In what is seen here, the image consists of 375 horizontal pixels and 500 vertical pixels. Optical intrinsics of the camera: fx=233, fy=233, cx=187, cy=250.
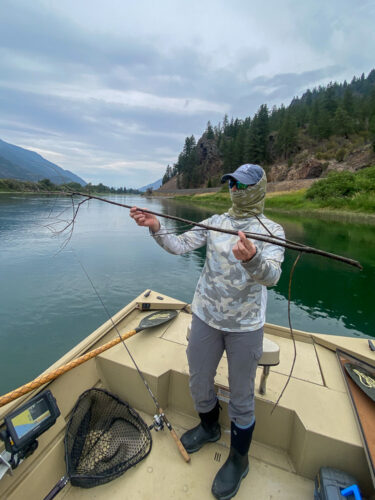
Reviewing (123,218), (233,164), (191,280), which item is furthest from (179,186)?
(191,280)

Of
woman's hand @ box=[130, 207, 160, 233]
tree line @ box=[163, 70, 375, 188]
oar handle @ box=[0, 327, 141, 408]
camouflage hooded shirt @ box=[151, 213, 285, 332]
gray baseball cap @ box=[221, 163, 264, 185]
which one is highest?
tree line @ box=[163, 70, 375, 188]

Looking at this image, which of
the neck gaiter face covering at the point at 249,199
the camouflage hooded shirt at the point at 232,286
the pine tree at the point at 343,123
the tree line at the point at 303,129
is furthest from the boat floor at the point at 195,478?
the pine tree at the point at 343,123

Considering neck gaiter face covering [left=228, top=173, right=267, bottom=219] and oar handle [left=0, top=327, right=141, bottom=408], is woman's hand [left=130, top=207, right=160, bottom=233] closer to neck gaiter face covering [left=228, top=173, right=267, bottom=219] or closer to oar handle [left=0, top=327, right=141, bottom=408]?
neck gaiter face covering [left=228, top=173, right=267, bottom=219]

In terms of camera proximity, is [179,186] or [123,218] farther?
[179,186]

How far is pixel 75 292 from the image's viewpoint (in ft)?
28.3

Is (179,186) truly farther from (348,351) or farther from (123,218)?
(348,351)

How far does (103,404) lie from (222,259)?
2188mm

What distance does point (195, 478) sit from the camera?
6.93ft

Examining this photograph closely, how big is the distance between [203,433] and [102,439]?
1033 millimetres

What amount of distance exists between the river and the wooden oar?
4.55 feet

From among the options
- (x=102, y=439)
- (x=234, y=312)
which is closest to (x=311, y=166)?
(x=234, y=312)

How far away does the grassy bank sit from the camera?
28.2m

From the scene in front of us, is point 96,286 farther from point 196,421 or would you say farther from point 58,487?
point 58,487

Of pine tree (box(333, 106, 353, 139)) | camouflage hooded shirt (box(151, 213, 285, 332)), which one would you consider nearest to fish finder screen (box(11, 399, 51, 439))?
camouflage hooded shirt (box(151, 213, 285, 332))
